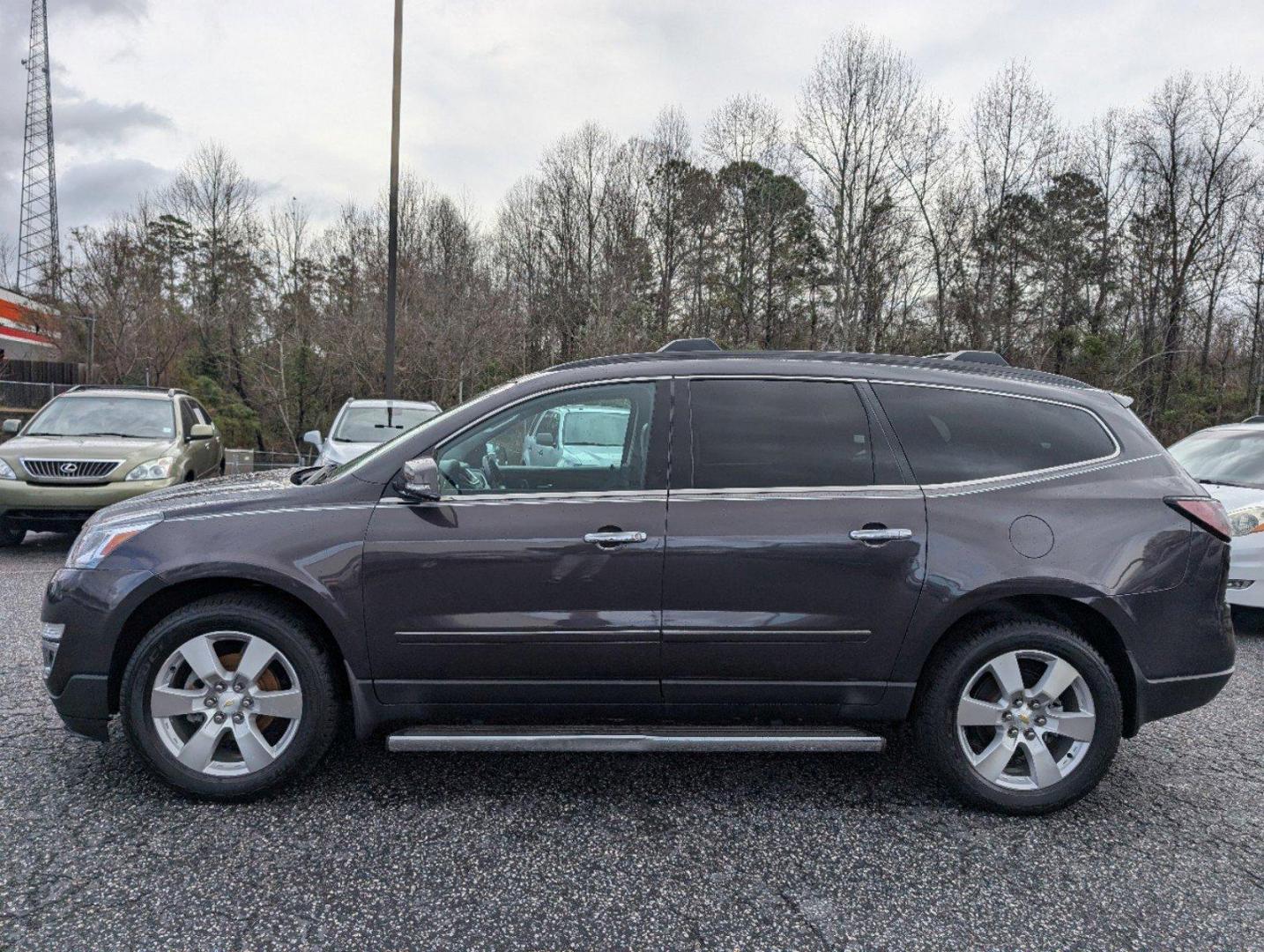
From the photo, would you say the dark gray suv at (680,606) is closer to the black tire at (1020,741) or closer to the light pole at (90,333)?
the black tire at (1020,741)

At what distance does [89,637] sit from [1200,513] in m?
4.25

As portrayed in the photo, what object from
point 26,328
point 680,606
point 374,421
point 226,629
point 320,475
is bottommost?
point 226,629

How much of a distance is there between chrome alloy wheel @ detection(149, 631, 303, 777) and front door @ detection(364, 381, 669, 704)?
39cm

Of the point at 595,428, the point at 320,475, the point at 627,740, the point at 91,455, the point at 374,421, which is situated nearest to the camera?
the point at 627,740

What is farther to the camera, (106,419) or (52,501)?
(106,419)

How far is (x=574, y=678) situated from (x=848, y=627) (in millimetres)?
1043

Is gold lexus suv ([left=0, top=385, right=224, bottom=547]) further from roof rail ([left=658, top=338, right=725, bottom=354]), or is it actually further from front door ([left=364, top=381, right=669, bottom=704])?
roof rail ([left=658, top=338, right=725, bottom=354])

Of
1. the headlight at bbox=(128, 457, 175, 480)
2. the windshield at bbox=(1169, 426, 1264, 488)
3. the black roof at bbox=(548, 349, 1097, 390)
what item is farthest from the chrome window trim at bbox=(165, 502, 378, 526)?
the windshield at bbox=(1169, 426, 1264, 488)

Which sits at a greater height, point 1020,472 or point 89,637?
point 1020,472

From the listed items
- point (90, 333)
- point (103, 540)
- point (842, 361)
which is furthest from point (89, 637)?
point (90, 333)

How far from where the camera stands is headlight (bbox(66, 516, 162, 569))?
3.15 meters

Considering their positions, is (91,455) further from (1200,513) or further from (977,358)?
(1200,513)

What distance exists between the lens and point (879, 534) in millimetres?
3107

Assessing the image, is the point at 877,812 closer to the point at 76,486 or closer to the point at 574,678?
the point at 574,678
